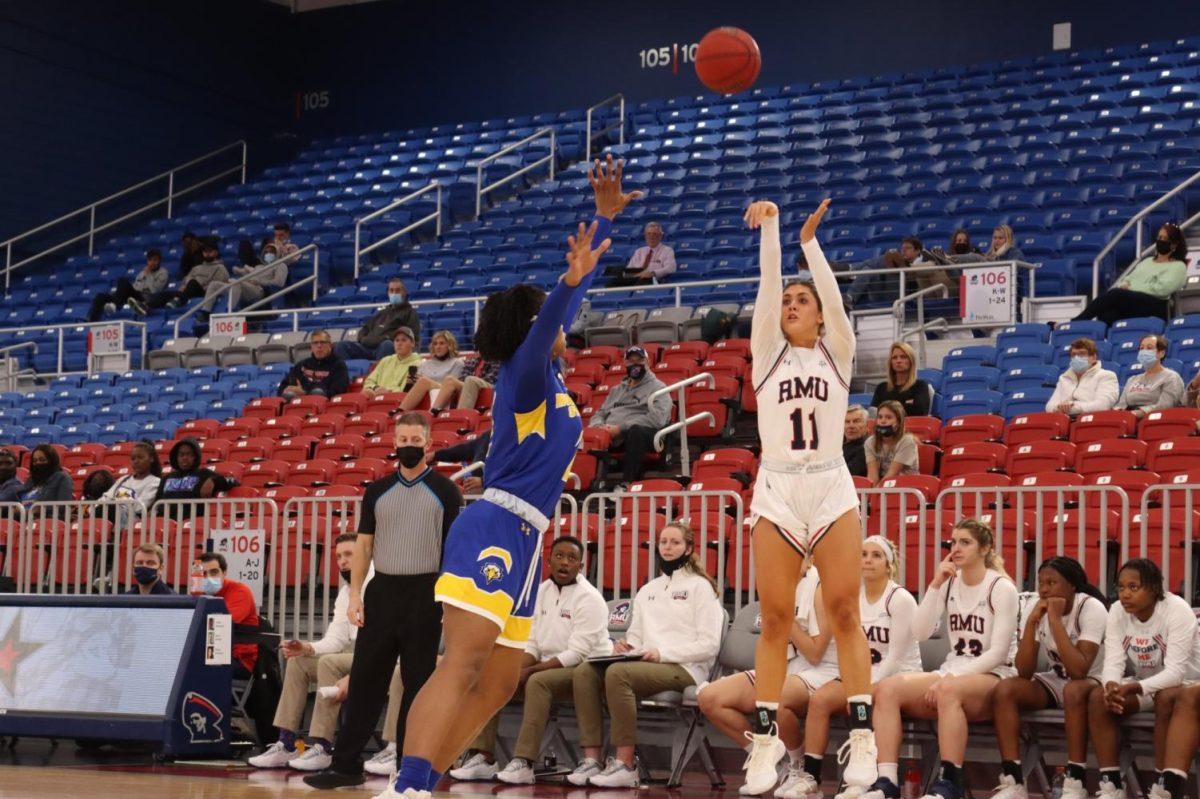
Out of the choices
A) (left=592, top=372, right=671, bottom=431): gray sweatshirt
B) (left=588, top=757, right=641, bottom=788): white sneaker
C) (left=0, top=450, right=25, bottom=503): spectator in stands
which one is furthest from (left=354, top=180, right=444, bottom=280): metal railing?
(left=588, top=757, right=641, bottom=788): white sneaker

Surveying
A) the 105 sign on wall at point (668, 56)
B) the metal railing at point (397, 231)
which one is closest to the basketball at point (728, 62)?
the metal railing at point (397, 231)

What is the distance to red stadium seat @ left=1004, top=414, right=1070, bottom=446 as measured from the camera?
37.7 ft

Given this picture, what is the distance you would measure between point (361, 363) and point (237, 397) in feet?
4.52

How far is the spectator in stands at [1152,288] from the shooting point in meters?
14.0

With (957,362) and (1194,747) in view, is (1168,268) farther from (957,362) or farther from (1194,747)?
(1194,747)

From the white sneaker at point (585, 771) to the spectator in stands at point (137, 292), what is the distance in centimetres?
1486

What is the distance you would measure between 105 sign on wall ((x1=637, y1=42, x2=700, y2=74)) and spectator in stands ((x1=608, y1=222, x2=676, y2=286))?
877cm

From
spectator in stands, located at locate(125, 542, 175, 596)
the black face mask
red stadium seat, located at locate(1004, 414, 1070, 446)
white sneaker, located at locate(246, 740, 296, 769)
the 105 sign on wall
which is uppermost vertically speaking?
the 105 sign on wall

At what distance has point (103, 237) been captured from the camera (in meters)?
26.9

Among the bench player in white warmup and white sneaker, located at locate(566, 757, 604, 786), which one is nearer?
the bench player in white warmup

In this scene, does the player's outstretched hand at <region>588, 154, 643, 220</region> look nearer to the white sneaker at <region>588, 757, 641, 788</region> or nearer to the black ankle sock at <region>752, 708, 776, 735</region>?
the black ankle sock at <region>752, 708, 776, 735</region>

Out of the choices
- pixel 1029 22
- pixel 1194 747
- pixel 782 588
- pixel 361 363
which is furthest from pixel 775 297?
pixel 1029 22

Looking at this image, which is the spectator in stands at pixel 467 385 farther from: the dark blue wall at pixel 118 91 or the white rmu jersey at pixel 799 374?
the dark blue wall at pixel 118 91

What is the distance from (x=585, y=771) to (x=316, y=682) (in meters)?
2.12
